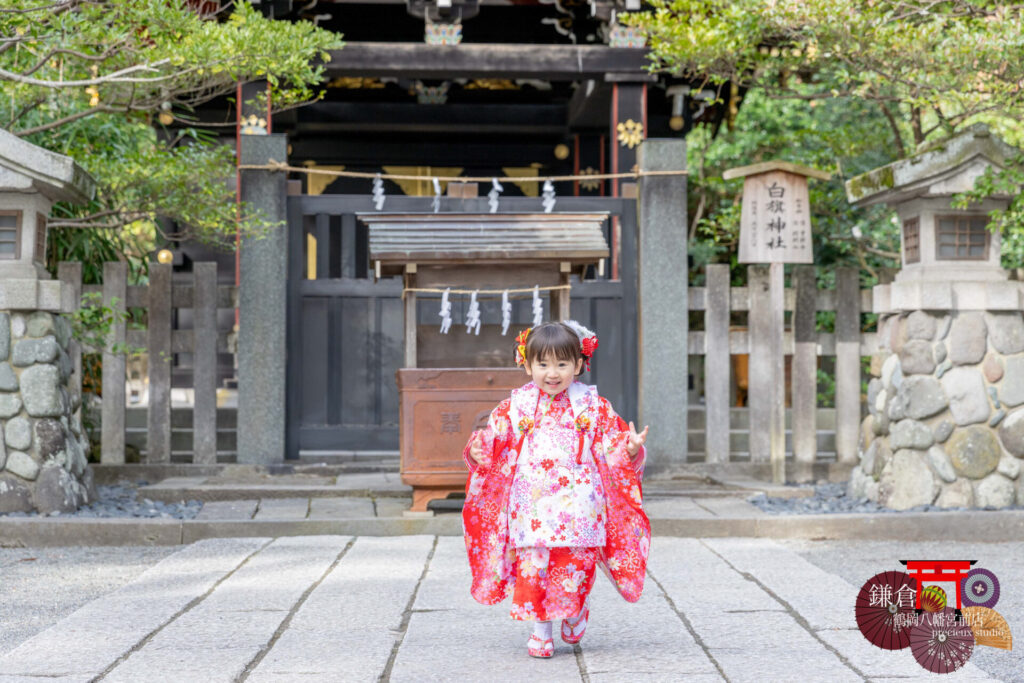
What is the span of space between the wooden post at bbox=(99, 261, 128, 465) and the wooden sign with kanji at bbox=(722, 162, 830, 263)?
4.88m

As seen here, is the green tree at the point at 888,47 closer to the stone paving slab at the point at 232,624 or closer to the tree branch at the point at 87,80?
the tree branch at the point at 87,80

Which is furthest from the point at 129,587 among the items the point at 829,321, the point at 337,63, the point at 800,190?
the point at 829,321

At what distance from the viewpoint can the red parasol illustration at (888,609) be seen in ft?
12.2

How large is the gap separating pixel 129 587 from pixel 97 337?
3342mm

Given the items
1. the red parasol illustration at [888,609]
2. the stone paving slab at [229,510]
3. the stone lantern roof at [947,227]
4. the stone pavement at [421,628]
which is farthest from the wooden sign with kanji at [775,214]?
the red parasol illustration at [888,609]

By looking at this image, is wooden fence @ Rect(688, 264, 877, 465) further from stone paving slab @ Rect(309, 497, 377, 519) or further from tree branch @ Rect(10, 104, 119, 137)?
tree branch @ Rect(10, 104, 119, 137)

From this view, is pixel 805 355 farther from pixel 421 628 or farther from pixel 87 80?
pixel 87 80

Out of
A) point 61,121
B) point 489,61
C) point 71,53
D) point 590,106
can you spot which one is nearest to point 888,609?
point 71,53

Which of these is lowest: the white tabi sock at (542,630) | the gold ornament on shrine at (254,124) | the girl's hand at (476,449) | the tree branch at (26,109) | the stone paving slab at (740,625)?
the stone paving slab at (740,625)

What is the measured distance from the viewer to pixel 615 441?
410cm

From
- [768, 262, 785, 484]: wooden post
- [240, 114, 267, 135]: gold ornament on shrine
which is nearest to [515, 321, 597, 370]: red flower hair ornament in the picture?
[768, 262, 785, 484]: wooden post

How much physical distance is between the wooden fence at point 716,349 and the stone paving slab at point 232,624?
284cm

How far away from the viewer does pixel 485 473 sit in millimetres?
4184

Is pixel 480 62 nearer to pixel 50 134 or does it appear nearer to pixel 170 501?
pixel 50 134
